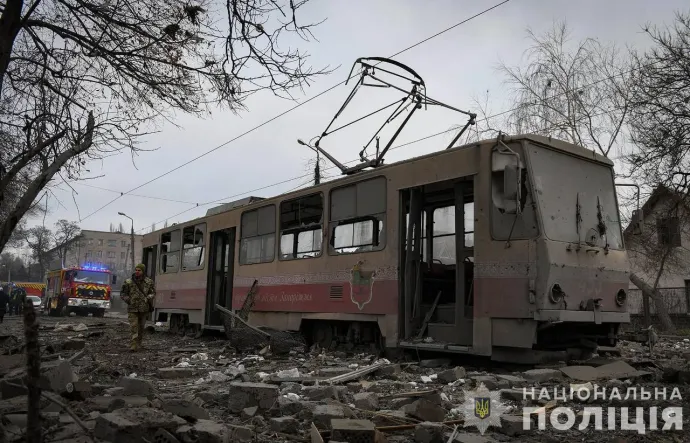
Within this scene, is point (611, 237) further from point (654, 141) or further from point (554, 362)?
point (654, 141)

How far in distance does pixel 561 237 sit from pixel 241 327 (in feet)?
18.8

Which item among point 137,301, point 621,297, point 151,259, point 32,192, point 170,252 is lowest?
point 137,301

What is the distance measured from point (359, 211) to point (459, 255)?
1921mm

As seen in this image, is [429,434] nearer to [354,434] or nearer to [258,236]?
[354,434]

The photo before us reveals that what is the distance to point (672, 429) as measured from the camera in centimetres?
456

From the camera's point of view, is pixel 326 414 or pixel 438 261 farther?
pixel 438 261

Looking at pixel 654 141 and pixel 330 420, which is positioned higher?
pixel 654 141

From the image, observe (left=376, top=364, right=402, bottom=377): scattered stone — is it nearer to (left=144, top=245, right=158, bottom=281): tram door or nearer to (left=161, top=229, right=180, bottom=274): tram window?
(left=161, top=229, right=180, bottom=274): tram window

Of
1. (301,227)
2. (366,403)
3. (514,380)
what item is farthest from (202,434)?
(301,227)

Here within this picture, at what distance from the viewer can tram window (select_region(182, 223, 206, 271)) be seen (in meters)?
14.4

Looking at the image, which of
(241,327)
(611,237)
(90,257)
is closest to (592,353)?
(611,237)

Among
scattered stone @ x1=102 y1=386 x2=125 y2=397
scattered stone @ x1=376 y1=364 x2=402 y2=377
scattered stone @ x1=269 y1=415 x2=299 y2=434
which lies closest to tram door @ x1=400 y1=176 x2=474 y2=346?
scattered stone @ x1=376 y1=364 x2=402 y2=377

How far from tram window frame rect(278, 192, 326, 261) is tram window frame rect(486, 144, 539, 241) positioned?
11.1ft

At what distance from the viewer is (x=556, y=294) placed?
6.93m
